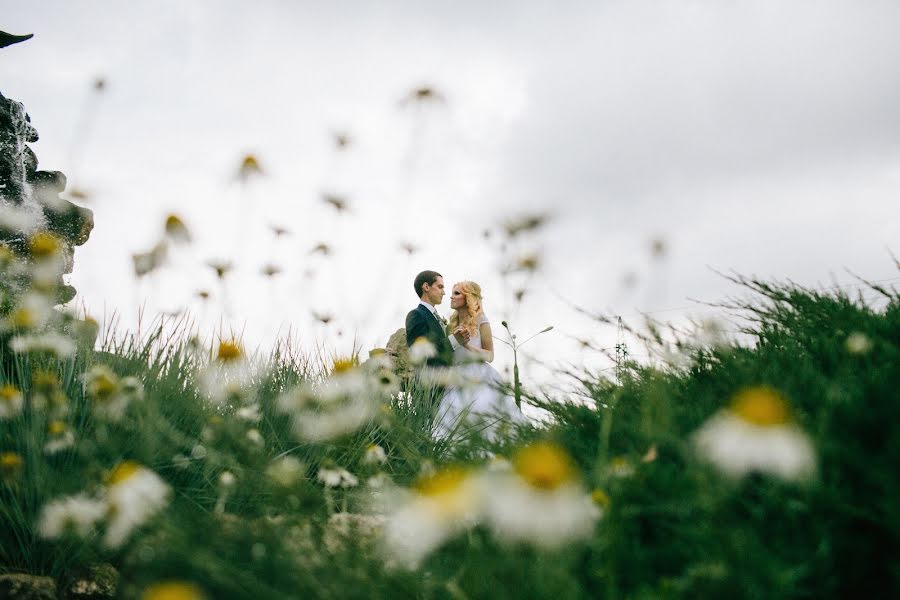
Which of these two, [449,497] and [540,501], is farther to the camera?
[449,497]

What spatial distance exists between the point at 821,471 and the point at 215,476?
251 cm

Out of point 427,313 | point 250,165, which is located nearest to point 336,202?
point 250,165

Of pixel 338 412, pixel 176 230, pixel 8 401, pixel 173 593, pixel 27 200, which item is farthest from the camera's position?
pixel 27 200

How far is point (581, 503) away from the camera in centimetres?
150

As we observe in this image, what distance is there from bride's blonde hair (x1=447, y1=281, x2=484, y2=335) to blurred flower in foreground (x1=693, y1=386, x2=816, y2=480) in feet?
20.0

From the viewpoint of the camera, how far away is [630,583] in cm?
168

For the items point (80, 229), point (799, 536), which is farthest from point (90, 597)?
point (80, 229)

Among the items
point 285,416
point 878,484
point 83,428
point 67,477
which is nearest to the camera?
point 878,484

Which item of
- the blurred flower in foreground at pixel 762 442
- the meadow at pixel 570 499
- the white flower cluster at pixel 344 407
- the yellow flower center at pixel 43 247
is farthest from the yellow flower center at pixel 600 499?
the yellow flower center at pixel 43 247

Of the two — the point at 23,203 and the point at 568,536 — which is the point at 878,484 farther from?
the point at 23,203

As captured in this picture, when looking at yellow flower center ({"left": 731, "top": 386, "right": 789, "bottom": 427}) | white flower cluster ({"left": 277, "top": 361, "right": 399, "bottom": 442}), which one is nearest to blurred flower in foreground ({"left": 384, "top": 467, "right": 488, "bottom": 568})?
yellow flower center ({"left": 731, "top": 386, "right": 789, "bottom": 427})

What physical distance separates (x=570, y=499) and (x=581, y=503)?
120mm

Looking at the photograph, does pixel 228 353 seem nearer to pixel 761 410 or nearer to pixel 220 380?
pixel 220 380

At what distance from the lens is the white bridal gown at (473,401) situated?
2.58 metres
